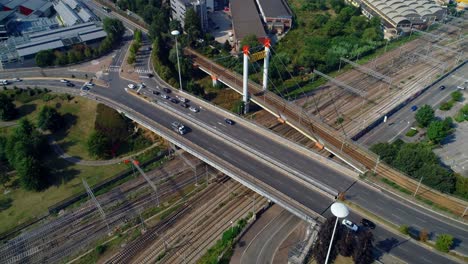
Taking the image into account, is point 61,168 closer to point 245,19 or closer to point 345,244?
point 345,244

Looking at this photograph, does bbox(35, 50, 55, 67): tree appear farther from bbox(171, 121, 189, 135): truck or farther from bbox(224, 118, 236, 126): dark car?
bbox(224, 118, 236, 126): dark car

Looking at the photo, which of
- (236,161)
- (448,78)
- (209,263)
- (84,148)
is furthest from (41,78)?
(448,78)

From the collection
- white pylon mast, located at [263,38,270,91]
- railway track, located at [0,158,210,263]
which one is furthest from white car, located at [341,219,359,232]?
white pylon mast, located at [263,38,270,91]

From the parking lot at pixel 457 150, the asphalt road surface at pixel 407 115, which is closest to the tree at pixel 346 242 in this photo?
the asphalt road surface at pixel 407 115

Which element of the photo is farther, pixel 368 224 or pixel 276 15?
pixel 276 15

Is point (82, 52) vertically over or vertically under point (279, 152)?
over

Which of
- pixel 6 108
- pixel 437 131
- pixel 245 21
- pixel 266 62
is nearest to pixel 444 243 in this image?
pixel 437 131

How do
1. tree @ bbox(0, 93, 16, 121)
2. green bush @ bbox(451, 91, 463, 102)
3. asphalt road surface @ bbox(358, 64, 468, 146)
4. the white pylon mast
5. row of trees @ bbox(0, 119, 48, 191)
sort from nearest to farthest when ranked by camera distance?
row of trees @ bbox(0, 119, 48, 191), the white pylon mast, asphalt road surface @ bbox(358, 64, 468, 146), tree @ bbox(0, 93, 16, 121), green bush @ bbox(451, 91, 463, 102)

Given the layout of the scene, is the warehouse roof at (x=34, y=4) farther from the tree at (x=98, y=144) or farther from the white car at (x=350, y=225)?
the white car at (x=350, y=225)
